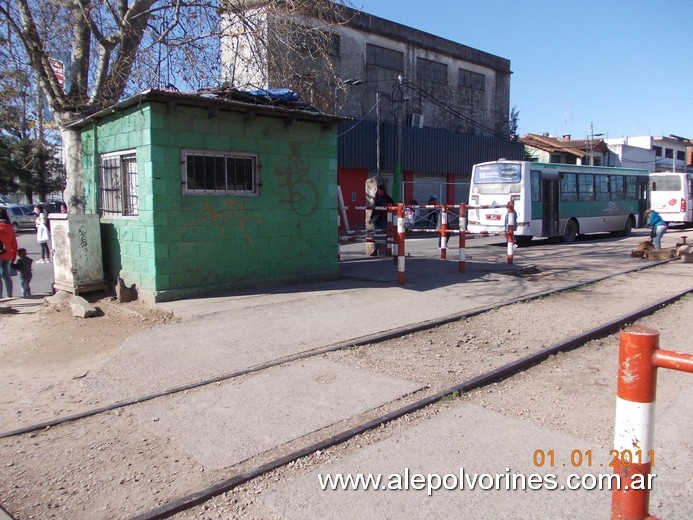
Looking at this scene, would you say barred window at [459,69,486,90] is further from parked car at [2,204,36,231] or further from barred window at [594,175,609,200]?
parked car at [2,204,36,231]

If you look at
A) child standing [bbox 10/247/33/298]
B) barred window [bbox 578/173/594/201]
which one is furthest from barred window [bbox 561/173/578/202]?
child standing [bbox 10/247/33/298]

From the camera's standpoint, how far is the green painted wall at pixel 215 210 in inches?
316

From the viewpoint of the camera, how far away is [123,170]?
8.88 metres

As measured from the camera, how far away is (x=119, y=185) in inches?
355

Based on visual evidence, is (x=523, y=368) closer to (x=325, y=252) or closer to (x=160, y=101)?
(x=325, y=252)

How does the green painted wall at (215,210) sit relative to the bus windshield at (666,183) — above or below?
below

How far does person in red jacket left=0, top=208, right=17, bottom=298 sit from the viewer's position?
10.1 m

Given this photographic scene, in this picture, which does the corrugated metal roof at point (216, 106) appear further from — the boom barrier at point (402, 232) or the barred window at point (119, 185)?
the boom barrier at point (402, 232)

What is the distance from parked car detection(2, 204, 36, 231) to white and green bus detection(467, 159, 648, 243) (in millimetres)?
27101

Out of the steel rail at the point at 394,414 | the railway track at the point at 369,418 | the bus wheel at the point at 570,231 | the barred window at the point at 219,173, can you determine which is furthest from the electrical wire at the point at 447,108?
the steel rail at the point at 394,414

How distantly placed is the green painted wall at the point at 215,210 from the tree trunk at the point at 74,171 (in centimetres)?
36

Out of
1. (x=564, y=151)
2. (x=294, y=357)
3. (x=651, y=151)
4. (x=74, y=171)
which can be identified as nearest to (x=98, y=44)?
(x=74, y=171)

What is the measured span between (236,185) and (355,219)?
18.6m

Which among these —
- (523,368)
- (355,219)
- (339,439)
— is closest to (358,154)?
(355,219)
